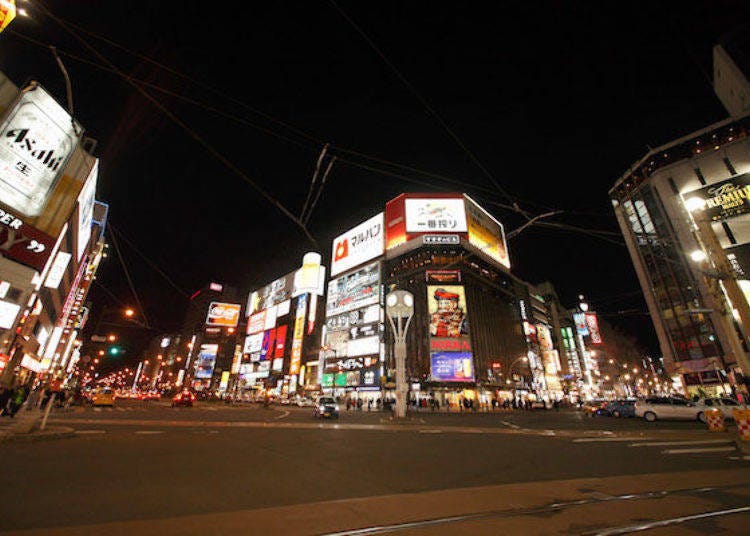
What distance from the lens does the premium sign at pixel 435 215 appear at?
7381 cm

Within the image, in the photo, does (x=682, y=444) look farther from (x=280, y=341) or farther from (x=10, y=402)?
(x=280, y=341)

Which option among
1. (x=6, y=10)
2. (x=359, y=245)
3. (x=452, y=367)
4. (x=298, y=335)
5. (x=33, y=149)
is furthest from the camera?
(x=298, y=335)

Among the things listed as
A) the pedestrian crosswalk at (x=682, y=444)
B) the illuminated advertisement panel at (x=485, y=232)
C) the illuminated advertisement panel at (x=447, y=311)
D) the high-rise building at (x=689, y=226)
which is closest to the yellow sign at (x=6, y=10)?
the pedestrian crosswalk at (x=682, y=444)

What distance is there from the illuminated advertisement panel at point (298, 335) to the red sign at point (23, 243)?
68.4 metres

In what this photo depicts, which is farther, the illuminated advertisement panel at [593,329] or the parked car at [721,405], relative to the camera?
the illuminated advertisement panel at [593,329]

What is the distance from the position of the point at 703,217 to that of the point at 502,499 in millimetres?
17024

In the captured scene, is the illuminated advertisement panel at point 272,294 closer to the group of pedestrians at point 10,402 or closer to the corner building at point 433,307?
the corner building at point 433,307

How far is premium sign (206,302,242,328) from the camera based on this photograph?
377 ft

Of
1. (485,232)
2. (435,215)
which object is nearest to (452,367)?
(435,215)

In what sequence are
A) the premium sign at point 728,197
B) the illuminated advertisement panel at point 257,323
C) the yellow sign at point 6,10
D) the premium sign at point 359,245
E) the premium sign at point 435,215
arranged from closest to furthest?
the yellow sign at point 6,10 → the premium sign at point 728,197 → the premium sign at point 435,215 → the premium sign at point 359,245 → the illuminated advertisement panel at point 257,323

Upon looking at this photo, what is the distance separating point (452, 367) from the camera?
6000cm

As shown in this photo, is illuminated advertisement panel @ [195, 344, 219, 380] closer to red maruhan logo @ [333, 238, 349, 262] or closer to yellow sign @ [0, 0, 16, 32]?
red maruhan logo @ [333, 238, 349, 262]

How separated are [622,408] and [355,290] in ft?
189

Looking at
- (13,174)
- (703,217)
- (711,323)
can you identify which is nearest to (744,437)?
(703,217)
